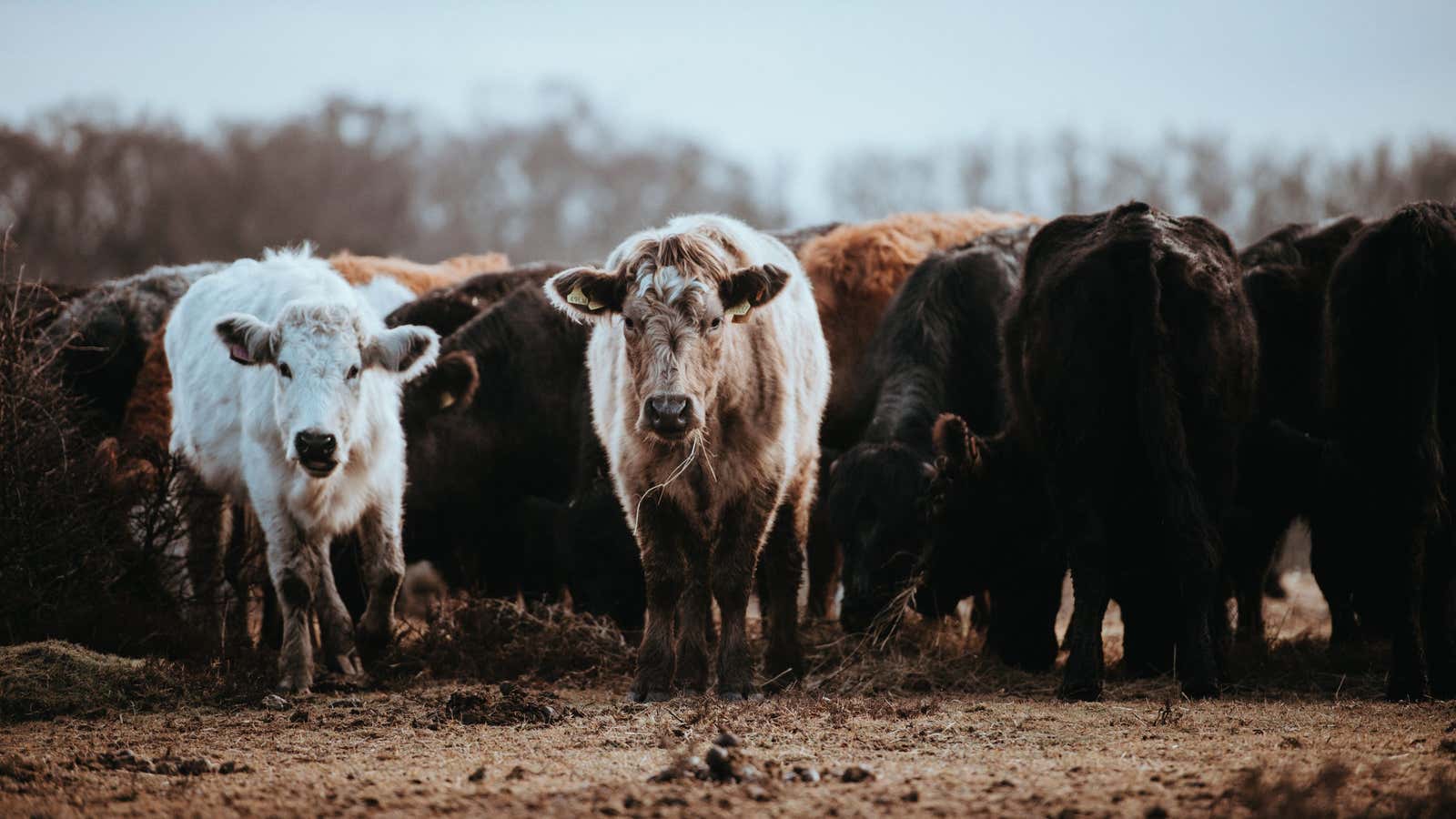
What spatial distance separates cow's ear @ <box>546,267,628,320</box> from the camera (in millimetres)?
6227

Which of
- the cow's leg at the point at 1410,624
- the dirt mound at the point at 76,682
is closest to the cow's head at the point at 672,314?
the dirt mound at the point at 76,682

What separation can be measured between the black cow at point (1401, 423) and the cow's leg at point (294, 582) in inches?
193

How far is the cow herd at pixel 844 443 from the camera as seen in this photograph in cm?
607

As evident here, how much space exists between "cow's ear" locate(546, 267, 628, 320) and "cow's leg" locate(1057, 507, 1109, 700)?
2262 millimetres

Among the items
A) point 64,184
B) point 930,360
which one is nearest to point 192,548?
point 930,360

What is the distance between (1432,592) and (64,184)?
32114mm

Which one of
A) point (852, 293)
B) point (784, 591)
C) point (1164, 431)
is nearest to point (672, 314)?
point (784, 591)

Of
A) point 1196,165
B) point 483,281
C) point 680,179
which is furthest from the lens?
point 680,179

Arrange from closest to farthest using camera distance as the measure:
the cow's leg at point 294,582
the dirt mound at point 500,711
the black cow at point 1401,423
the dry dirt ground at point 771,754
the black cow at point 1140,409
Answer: the dry dirt ground at point 771,754, the dirt mound at point 500,711, the black cow at point 1401,423, the black cow at point 1140,409, the cow's leg at point 294,582

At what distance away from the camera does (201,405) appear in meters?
8.02

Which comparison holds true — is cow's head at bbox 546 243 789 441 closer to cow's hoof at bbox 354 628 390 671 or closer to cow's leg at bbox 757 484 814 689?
cow's leg at bbox 757 484 814 689

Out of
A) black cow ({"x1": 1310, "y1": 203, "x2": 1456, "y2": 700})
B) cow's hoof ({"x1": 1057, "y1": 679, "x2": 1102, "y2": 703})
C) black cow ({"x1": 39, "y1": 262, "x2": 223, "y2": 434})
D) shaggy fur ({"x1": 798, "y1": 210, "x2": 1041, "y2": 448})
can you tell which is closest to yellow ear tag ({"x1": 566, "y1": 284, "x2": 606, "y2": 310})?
cow's hoof ({"x1": 1057, "y1": 679, "x2": 1102, "y2": 703})

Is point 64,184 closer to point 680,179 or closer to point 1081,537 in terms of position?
point 680,179

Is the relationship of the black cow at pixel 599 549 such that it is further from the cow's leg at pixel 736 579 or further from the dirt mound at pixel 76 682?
the dirt mound at pixel 76 682
